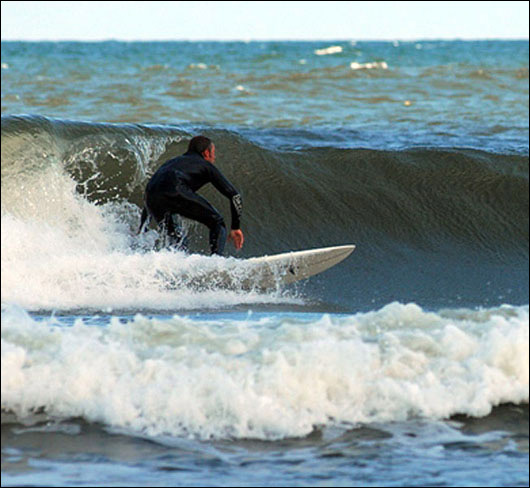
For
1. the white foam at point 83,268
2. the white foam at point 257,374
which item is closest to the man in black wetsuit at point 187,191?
the white foam at point 83,268

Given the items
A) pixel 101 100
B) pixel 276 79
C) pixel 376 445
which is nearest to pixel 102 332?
pixel 376 445

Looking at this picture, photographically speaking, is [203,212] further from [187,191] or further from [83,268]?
[83,268]

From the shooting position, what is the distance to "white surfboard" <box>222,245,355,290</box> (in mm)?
8617

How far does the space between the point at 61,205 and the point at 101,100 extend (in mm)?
13024

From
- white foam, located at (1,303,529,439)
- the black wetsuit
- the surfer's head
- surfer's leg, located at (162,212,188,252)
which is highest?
the surfer's head

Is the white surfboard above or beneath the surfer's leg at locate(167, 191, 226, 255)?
beneath

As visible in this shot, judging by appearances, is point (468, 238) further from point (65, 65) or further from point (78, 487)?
point (65, 65)

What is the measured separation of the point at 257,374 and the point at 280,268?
3.66 meters

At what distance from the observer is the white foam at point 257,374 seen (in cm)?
495

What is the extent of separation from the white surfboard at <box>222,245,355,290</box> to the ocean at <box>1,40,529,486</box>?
0.11 m

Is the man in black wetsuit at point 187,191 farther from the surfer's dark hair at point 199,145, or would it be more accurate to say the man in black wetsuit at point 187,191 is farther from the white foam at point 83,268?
the white foam at point 83,268

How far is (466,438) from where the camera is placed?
486cm

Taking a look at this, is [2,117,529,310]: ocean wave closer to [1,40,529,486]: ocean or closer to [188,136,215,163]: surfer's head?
[1,40,529,486]: ocean

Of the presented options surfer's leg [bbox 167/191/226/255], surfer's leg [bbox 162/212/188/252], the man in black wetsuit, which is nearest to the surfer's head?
the man in black wetsuit
